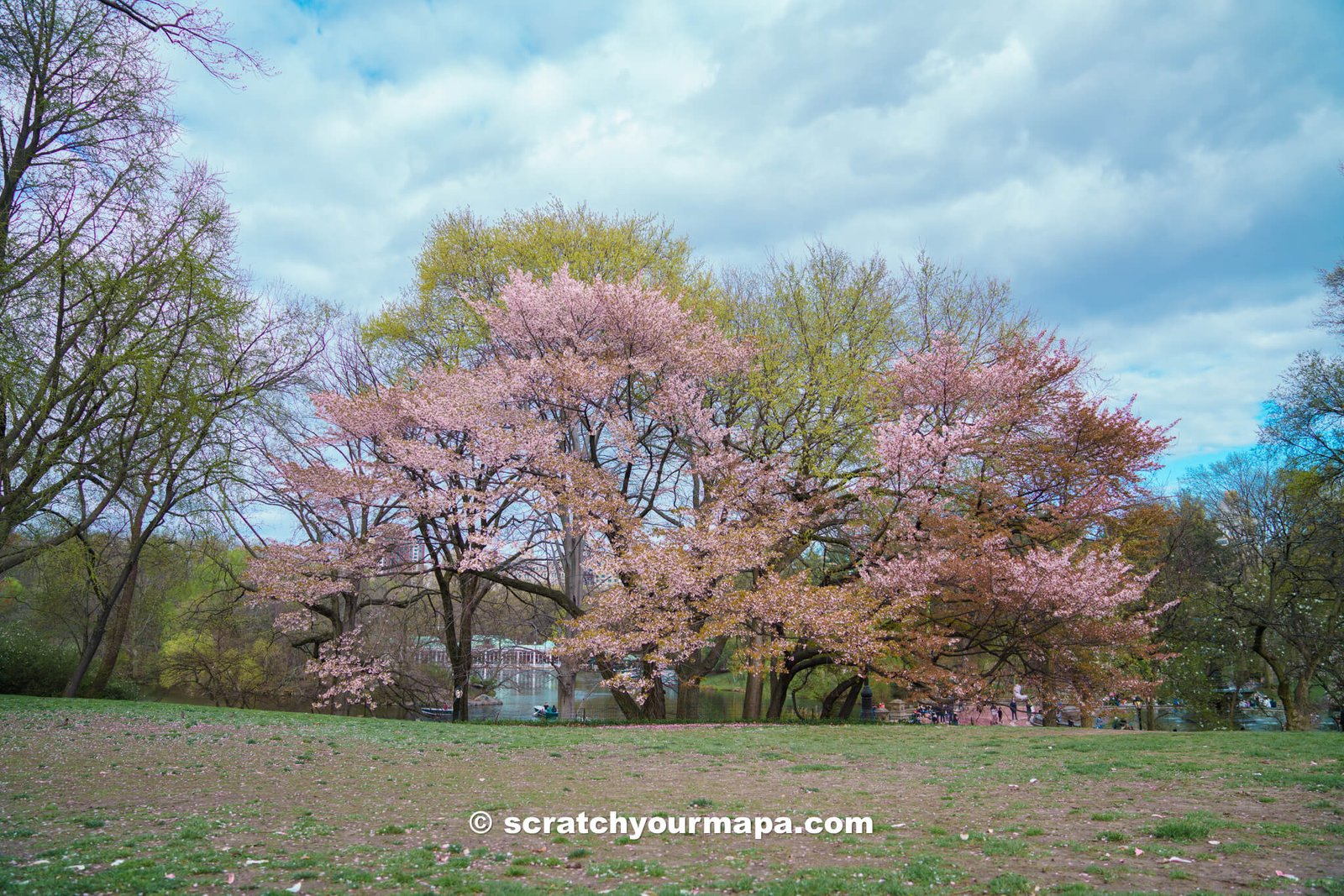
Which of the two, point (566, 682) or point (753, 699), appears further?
point (566, 682)

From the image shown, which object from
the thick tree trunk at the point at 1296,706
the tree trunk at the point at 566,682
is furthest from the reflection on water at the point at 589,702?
the thick tree trunk at the point at 1296,706

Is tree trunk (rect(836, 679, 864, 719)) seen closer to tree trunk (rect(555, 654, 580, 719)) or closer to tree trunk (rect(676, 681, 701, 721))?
tree trunk (rect(676, 681, 701, 721))

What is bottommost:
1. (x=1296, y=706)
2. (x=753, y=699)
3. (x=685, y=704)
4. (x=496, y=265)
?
(x=1296, y=706)

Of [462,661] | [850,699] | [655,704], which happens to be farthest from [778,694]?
[462,661]

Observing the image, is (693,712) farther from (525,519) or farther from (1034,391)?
(1034,391)

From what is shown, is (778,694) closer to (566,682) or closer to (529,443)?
(566,682)

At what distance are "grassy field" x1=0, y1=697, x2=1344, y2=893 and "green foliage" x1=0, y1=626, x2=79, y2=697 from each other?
35.3 feet

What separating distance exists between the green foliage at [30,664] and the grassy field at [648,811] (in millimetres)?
10762

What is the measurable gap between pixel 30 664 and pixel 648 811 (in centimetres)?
2227

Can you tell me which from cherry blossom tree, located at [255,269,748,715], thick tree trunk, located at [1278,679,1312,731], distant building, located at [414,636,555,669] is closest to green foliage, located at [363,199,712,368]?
cherry blossom tree, located at [255,269,748,715]

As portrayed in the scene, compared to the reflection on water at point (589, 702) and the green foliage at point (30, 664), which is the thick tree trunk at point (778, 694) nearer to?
the reflection on water at point (589, 702)

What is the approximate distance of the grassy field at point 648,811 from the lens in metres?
4.93

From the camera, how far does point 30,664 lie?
20.6 m

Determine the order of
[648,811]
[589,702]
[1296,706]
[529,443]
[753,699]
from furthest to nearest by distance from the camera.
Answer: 1. [589,702]
2. [1296,706]
3. [753,699]
4. [529,443]
5. [648,811]
